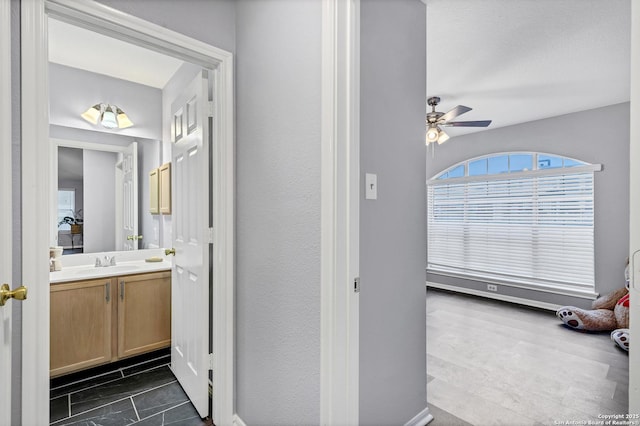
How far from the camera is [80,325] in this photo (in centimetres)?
227

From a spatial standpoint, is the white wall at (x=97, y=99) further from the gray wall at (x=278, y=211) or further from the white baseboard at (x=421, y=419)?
the white baseboard at (x=421, y=419)

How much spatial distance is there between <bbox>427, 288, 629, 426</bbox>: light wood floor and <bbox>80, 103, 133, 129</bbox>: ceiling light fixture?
3.33 metres

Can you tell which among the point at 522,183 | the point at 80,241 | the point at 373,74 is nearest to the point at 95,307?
the point at 80,241

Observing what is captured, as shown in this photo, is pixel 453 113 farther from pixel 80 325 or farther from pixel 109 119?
pixel 80 325

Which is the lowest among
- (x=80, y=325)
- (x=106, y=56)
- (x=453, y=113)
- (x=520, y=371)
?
(x=520, y=371)

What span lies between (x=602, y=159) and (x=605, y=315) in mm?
1771

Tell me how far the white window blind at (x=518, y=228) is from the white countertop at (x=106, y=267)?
4.29 meters

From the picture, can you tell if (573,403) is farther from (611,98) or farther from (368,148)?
(611,98)

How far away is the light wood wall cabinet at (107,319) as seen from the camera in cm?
220

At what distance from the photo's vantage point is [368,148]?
141 cm

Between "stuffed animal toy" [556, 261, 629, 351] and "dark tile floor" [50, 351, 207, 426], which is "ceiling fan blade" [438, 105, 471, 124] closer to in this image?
"stuffed animal toy" [556, 261, 629, 351]

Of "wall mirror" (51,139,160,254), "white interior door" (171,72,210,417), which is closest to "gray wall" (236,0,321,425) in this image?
"white interior door" (171,72,210,417)

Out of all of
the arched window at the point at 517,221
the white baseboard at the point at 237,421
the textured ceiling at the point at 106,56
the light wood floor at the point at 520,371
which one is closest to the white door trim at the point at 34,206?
the white baseboard at the point at 237,421

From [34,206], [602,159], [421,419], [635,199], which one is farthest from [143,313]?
[602,159]
